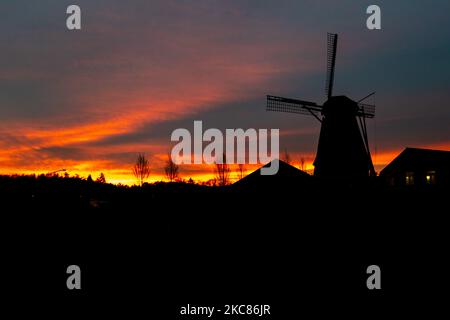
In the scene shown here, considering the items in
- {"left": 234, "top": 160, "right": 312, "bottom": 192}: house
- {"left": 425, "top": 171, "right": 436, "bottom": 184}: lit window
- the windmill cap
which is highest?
the windmill cap

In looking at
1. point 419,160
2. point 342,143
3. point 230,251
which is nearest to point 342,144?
point 342,143

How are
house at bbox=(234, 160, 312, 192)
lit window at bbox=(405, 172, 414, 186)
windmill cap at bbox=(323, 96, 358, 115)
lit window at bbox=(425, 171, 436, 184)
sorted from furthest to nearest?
lit window at bbox=(405, 172, 414, 186)
lit window at bbox=(425, 171, 436, 184)
windmill cap at bbox=(323, 96, 358, 115)
house at bbox=(234, 160, 312, 192)

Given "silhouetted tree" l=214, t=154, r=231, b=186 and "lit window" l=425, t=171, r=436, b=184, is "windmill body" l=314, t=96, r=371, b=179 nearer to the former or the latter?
"lit window" l=425, t=171, r=436, b=184

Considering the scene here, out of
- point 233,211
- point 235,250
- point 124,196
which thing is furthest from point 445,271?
point 124,196

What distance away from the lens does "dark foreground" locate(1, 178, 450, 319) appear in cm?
1349

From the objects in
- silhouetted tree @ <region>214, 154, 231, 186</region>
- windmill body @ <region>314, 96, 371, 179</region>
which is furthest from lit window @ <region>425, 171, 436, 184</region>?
silhouetted tree @ <region>214, 154, 231, 186</region>

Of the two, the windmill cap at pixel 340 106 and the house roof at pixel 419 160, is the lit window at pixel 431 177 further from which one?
the windmill cap at pixel 340 106

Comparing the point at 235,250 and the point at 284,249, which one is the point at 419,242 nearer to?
the point at 284,249

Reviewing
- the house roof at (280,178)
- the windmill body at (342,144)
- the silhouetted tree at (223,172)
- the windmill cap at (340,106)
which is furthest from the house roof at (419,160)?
the silhouetted tree at (223,172)

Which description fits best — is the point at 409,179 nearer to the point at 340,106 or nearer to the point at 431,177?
the point at 431,177

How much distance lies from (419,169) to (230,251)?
30.8 meters

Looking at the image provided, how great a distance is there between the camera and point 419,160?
42.8m

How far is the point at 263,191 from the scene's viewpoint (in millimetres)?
26688
